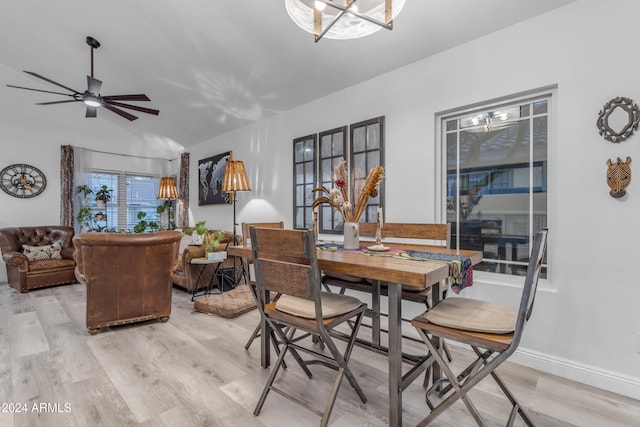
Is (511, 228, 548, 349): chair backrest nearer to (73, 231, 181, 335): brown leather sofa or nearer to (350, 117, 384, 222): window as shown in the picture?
(350, 117, 384, 222): window

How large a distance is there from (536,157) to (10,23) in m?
5.91

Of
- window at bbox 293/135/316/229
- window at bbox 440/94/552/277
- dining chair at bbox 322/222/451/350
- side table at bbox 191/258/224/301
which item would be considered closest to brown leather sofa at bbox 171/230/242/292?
side table at bbox 191/258/224/301

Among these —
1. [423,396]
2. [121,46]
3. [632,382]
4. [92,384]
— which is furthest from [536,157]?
[121,46]

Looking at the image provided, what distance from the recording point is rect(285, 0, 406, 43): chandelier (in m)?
1.54

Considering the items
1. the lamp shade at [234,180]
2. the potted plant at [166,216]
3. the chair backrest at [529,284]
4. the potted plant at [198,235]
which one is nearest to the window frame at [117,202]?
the potted plant at [166,216]

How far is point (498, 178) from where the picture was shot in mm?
2443

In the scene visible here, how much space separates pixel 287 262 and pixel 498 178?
6.37 feet

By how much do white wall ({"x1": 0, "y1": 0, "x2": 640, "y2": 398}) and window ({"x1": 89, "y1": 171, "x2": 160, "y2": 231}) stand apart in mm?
5950

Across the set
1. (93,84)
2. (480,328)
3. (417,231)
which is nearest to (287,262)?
(480,328)

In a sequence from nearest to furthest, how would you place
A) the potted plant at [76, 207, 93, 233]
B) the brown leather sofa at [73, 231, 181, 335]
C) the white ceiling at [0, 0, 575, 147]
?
the white ceiling at [0, 0, 575, 147]
the brown leather sofa at [73, 231, 181, 335]
the potted plant at [76, 207, 93, 233]

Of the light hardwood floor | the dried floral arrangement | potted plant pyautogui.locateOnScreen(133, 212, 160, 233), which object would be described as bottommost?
the light hardwood floor

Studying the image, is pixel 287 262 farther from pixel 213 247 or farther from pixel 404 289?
pixel 213 247

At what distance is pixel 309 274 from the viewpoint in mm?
1365

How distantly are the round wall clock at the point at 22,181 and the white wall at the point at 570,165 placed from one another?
6.11 meters
